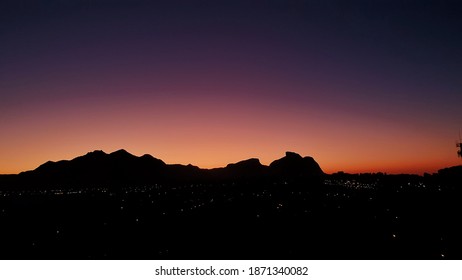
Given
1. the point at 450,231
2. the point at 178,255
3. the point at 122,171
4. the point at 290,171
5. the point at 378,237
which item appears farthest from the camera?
the point at 290,171

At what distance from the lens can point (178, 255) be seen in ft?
51.8

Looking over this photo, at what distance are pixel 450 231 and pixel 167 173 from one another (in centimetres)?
14188

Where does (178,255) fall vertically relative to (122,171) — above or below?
below

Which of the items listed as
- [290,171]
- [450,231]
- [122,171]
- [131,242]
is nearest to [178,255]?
[131,242]

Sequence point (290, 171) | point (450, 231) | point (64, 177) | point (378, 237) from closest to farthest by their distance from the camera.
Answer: point (378, 237) < point (450, 231) < point (64, 177) < point (290, 171)
